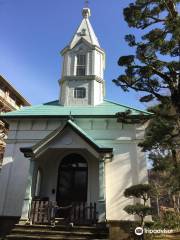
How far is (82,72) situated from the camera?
18.8 meters

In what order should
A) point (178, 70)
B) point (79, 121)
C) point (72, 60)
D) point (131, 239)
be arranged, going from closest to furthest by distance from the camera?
1. point (178, 70)
2. point (131, 239)
3. point (79, 121)
4. point (72, 60)

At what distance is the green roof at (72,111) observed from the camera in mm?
15078

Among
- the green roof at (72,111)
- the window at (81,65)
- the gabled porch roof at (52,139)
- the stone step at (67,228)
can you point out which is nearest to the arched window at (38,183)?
the gabled porch roof at (52,139)

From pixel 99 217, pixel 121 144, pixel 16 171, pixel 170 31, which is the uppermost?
Result: pixel 170 31

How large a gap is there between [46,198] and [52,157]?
236 cm

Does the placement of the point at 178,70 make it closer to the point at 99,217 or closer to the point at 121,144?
the point at 121,144

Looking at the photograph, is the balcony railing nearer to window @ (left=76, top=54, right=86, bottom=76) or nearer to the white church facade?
the white church facade

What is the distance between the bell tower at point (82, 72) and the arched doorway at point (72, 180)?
15.2 feet

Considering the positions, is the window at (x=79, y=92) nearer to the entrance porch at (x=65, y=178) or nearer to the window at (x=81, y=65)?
the window at (x=81, y=65)

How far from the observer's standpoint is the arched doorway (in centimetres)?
1345

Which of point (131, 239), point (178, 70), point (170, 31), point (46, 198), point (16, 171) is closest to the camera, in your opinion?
point (170, 31)

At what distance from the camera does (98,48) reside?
64.6ft

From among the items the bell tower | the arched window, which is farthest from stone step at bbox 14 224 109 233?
the bell tower

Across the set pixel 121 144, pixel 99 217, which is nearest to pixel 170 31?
pixel 121 144
